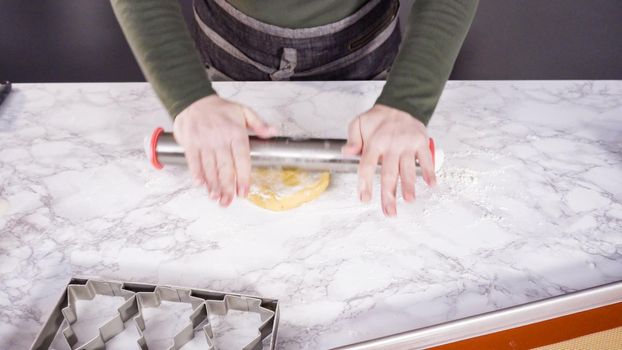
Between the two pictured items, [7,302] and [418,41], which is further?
[418,41]

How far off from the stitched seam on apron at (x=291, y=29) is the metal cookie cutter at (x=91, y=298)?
580 mm

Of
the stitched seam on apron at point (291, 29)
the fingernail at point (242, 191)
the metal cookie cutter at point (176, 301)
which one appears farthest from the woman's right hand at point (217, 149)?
the stitched seam on apron at point (291, 29)

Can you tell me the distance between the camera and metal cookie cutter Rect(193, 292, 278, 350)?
2.21ft

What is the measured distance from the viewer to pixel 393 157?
0.78 m

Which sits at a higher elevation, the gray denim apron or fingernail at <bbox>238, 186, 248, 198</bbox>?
the gray denim apron

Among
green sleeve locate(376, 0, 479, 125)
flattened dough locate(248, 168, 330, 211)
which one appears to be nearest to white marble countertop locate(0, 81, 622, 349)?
flattened dough locate(248, 168, 330, 211)

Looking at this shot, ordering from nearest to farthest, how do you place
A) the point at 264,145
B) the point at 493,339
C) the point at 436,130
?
the point at 493,339
the point at 264,145
the point at 436,130

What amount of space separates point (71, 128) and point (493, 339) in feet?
2.72

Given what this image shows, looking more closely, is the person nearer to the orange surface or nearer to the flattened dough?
the flattened dough

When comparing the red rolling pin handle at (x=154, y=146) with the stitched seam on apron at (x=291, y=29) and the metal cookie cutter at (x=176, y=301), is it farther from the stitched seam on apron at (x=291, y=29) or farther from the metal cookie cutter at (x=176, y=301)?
the stitched seam on apron at (x=291, y=29)

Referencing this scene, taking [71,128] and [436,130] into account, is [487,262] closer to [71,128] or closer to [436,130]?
[436,130]

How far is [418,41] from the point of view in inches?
33.6

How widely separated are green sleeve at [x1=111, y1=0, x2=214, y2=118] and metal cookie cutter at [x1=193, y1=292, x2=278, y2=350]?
0.30 m

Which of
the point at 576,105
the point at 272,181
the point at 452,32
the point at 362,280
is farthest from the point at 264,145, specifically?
the point at 576,105
